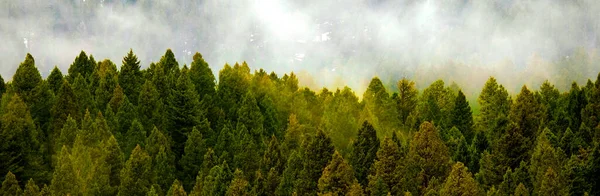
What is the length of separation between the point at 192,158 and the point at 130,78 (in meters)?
39.2

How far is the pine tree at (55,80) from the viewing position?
140000mm

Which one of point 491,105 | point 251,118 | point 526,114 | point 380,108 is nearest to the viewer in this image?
point 526,114

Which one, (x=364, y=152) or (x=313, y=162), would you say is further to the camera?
(x=364, y=152)

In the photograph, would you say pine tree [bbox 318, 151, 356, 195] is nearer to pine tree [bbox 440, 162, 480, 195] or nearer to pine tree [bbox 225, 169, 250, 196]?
pine tree [bbox 225, 169, 250, 196]

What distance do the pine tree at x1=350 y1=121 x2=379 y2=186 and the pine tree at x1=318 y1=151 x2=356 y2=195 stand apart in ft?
23.1

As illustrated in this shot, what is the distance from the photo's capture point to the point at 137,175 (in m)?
100

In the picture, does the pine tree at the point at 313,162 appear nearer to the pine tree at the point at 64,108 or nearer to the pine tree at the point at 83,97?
the pine tree at the point at 64,108

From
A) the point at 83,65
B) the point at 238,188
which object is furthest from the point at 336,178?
the point at 83,65

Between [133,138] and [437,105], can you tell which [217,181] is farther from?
[437,105]

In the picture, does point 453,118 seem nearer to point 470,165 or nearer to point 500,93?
point 500,93

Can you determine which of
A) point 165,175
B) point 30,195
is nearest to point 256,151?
point 165,175

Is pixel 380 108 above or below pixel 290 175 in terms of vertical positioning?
above

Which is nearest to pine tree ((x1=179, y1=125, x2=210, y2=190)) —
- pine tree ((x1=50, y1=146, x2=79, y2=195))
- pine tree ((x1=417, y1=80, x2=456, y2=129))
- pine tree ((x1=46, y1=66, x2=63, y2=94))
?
pine tree ((x1=50, y1=146, x2=79, y2=195))

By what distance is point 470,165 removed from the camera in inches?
4267
